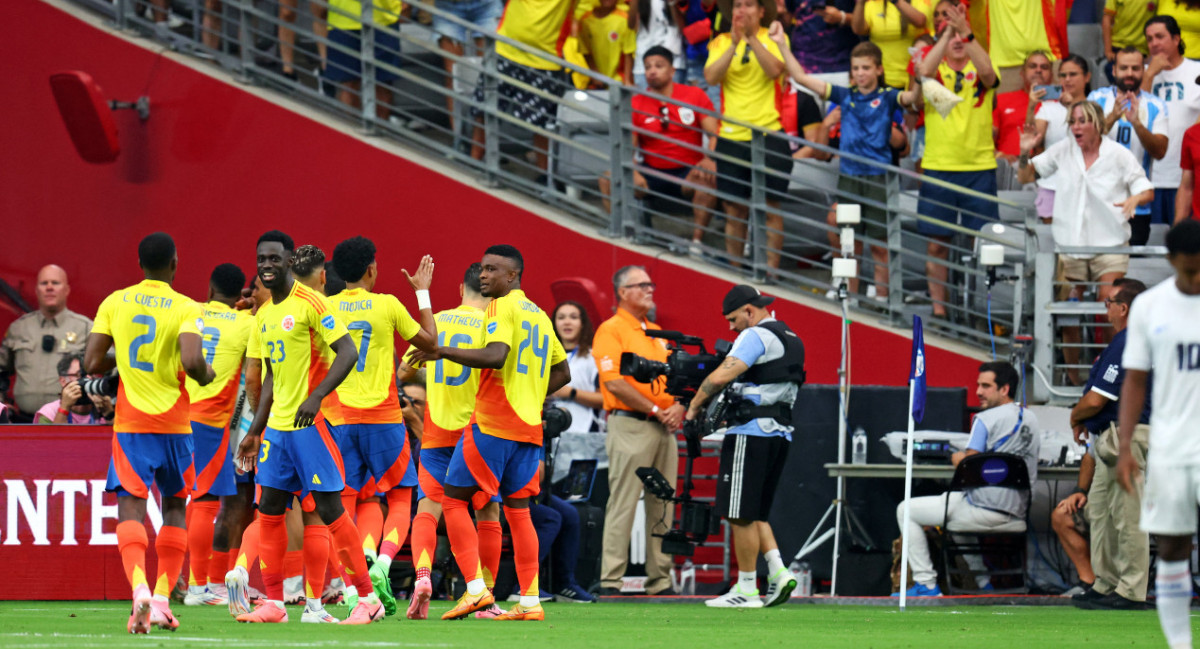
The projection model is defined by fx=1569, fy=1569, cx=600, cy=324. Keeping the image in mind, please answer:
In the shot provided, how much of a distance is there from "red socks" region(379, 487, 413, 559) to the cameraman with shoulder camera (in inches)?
90.7

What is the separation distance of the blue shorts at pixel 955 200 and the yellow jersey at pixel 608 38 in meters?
3.40

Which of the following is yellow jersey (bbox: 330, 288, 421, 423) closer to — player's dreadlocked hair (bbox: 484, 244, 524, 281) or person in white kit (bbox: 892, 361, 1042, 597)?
player's dreadlocked hair (bbox: 484, 244, 524, 281)

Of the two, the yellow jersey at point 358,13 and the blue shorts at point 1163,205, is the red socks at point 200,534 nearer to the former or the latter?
the yellow jersey at point 358,13

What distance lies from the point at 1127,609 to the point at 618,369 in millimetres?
4128

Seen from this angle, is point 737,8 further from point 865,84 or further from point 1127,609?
point 1127,609

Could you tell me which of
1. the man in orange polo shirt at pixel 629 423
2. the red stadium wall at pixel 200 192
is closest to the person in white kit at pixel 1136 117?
the red stadium wall at pixel 200 192

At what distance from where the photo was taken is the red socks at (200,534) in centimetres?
1002

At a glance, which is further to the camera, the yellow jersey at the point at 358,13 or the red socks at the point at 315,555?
the yellow jersey at the point at 358,13

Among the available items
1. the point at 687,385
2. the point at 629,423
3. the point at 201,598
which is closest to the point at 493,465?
the point at 201,598

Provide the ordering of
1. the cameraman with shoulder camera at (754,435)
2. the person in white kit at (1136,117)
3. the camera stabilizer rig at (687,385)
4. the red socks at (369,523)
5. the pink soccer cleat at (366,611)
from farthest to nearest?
the person in white kit at (1136,117) < the camera stabilizer rig at (687,385) < the cameraman with shoulder camera at (754,435) < the red socks at (369,523) < the pink soccer cleat at (366,611)

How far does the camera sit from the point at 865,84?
1407cm

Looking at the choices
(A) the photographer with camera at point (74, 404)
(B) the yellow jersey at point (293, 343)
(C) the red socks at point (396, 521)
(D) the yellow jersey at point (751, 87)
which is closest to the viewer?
(B) the yellow jersey at point (293, 343)

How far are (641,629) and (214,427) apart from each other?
3.28m

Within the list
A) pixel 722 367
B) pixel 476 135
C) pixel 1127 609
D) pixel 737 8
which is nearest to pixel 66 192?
pixel 476 135
